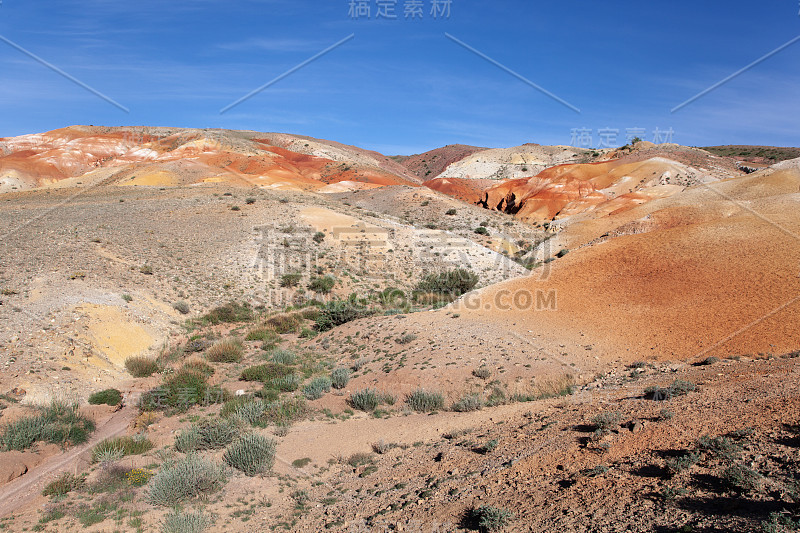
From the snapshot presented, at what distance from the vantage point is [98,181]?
5409 cm

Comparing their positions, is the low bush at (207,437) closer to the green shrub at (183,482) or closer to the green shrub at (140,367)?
the green shrub at (183,482)

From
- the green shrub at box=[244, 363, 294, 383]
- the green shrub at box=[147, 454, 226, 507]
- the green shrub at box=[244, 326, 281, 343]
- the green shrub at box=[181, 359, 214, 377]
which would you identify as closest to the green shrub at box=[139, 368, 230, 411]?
the green shrub at box=[181, 359, 214, 377]

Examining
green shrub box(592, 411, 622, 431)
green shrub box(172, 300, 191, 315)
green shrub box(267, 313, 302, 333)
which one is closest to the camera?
green shrub box(592, 411, 622, 431)

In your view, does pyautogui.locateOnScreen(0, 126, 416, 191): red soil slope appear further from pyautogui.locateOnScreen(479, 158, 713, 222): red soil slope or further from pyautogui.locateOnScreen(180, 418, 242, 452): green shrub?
pyautogui.locateOnScreen(180, 418, 242, 452): green shrub

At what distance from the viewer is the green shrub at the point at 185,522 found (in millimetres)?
6172

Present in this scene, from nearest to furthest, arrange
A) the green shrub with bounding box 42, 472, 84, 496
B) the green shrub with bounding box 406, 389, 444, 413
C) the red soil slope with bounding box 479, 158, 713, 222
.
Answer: the green shrub with bounding box 42, 472, 84, 496
the green shrub with bounding box 406, 389, 444, 413
the red soil slope with bounding box 479, 158, 713, 222

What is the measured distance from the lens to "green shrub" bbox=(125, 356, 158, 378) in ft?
43.0

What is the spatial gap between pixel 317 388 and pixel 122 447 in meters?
4.38

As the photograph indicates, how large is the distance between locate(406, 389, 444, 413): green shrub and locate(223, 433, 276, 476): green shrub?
11.4ft

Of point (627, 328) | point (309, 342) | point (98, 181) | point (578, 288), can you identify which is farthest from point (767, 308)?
point (98, 181)

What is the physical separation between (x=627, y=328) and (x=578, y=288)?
12.3 feet

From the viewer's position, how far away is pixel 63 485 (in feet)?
23.9

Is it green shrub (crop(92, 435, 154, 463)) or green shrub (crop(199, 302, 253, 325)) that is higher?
green shrub (crop(199, 302, 253, 325))

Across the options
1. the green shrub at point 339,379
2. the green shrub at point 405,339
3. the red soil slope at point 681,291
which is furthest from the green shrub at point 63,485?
the red soil slope at point 681,291
